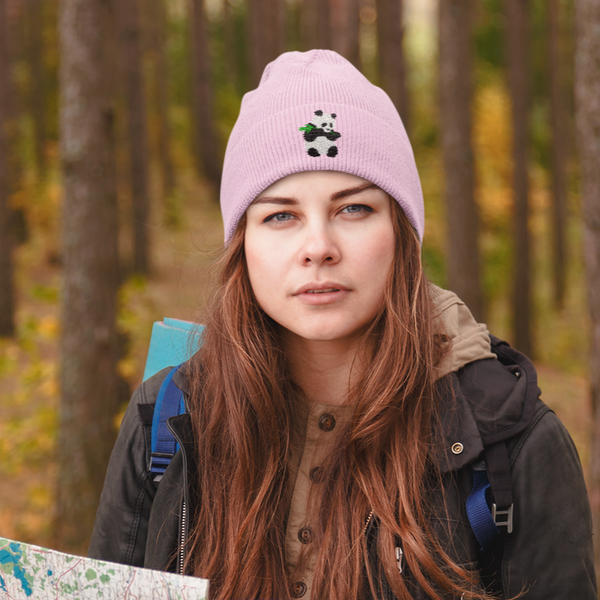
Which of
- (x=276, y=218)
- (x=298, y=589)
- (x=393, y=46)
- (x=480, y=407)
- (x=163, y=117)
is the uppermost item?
(x=163, y=117)

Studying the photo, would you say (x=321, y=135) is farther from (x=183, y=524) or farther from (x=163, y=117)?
(x=163, y=117)

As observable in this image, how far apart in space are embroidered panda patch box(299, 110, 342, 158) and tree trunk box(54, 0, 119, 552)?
301 centimetres

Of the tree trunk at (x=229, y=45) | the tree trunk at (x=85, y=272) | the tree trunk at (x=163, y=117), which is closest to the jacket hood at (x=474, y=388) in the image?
the tree trunk at (x=85, y=272)

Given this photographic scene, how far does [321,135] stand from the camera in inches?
71.6

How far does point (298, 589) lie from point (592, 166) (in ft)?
8.63

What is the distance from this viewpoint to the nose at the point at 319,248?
1.70 metres

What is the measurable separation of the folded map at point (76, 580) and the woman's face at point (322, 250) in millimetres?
756

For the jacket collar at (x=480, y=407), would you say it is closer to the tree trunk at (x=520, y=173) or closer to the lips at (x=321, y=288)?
the lips at (x=321, y=288)

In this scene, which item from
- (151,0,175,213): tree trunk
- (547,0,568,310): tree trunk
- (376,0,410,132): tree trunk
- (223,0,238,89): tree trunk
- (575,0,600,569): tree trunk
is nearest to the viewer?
(575,0,600,569): tree trunk

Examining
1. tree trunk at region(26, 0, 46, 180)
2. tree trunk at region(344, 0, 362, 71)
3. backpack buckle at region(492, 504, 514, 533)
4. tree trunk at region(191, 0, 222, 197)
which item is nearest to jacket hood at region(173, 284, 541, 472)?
backpack buckle at region(492, 504, 514, 533)

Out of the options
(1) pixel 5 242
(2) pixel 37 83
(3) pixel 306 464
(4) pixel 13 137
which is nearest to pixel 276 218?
(3) pixel 306 464

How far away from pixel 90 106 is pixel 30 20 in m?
15.4

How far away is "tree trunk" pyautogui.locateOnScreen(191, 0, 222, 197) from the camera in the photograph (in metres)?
18.0

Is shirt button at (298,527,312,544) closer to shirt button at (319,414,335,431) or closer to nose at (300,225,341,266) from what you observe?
shirt button at (319,414,335,431)
